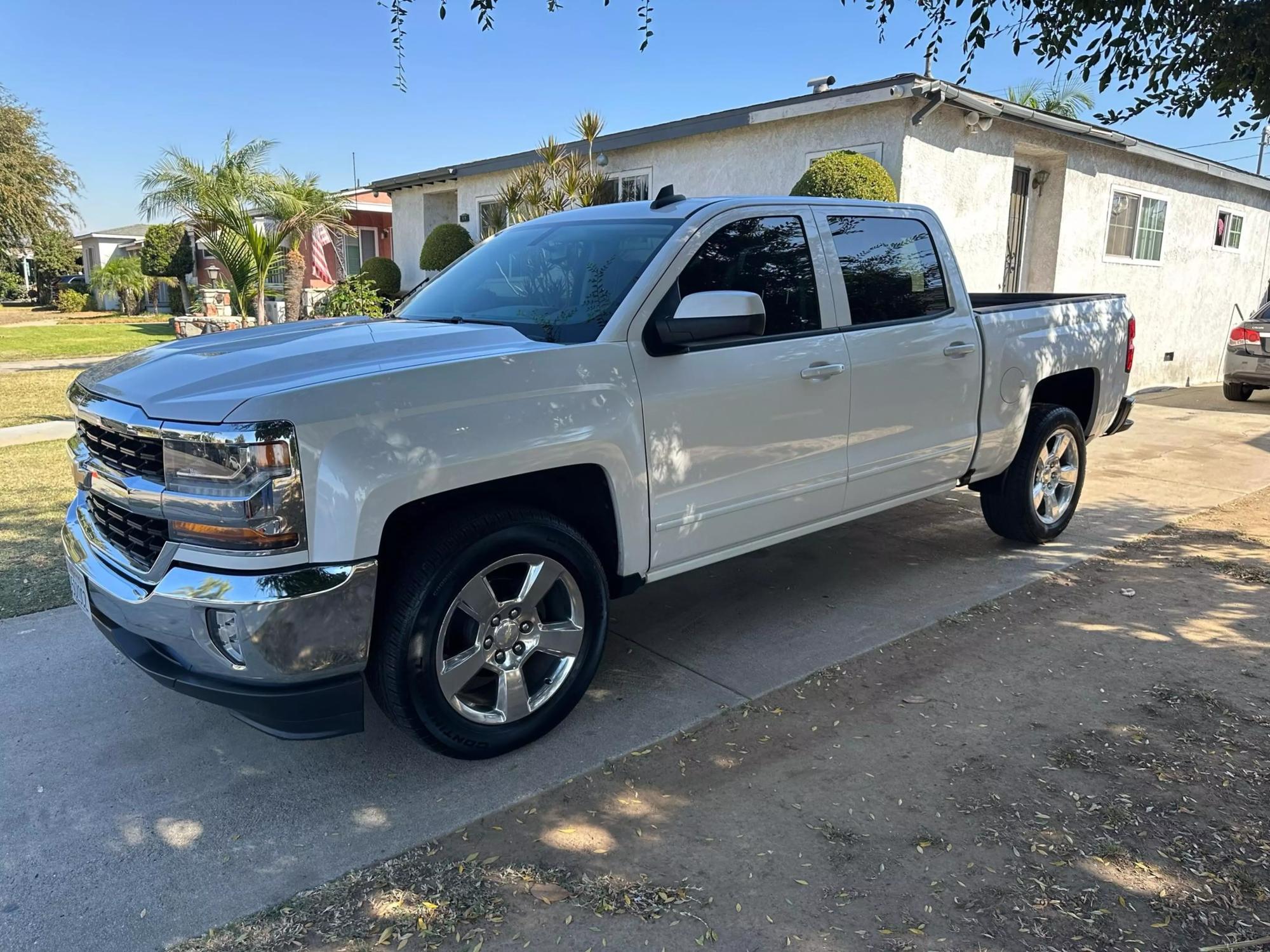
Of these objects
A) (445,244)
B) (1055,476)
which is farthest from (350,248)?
(1055,476)

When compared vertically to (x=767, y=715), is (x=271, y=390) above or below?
above

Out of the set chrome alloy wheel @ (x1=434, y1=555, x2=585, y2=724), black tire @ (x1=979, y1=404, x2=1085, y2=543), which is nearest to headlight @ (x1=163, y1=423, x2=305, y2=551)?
chrome alloy wheel @ (x1=434, y1=555, x2=585, y2=724)

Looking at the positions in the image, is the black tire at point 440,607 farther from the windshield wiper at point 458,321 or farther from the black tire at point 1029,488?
A: the black tire at point 1029,488

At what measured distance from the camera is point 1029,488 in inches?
229

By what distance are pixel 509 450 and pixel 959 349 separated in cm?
297

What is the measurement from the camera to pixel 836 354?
4.36 m

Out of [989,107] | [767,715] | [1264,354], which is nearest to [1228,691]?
[767,715]

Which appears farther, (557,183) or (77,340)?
(77,340)

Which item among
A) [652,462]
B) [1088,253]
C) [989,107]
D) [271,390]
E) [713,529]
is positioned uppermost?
[989,107]

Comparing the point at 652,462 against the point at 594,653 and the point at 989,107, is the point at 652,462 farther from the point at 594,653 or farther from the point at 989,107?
the point at 989,107

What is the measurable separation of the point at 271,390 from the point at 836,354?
103 inches

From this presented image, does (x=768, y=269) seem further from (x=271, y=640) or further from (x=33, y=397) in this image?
(x=33, y=397)

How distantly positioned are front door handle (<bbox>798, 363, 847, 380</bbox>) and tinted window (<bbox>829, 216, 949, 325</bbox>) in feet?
1.14

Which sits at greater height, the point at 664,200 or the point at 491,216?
the point at 491,216
